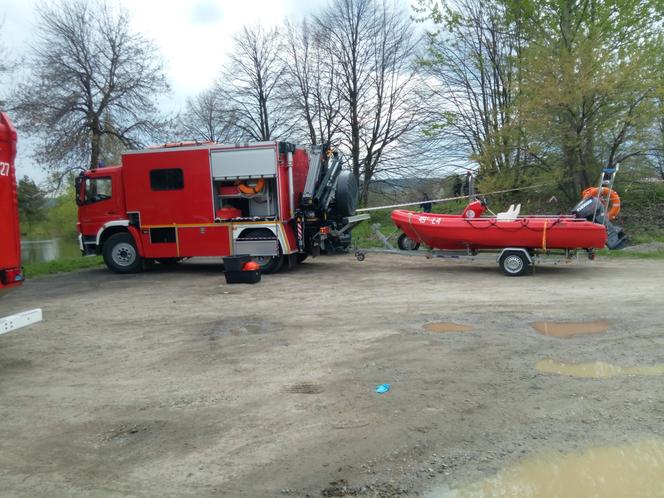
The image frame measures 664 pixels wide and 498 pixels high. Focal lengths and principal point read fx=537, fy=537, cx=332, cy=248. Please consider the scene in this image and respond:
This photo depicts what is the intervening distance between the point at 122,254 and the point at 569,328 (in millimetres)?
11437

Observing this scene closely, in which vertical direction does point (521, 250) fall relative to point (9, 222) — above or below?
below

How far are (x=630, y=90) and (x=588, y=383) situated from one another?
46.3ft

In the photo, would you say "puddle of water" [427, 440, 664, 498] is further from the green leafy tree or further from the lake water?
the green leafy tree

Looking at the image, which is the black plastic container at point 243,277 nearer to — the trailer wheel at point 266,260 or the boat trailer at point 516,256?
the trailer wheel at point 266,260

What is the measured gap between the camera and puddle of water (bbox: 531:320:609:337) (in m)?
6.65

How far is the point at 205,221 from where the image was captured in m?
13.4

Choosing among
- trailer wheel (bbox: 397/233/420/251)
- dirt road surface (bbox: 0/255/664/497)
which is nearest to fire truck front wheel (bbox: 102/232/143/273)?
dirt road surface (bbox: 0/255/664/497)

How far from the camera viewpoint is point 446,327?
7160mm

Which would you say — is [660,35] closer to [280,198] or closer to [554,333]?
[280,198]

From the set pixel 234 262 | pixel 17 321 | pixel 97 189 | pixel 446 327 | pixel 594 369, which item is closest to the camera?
pixel 594 369

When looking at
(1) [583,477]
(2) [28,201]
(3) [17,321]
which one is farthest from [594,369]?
(2) [28,201]

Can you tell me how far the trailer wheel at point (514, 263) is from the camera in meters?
11.6

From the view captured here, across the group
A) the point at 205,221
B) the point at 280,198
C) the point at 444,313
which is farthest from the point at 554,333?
the point at 205,221

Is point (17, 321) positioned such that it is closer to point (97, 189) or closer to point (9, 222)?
point (9, 222)
